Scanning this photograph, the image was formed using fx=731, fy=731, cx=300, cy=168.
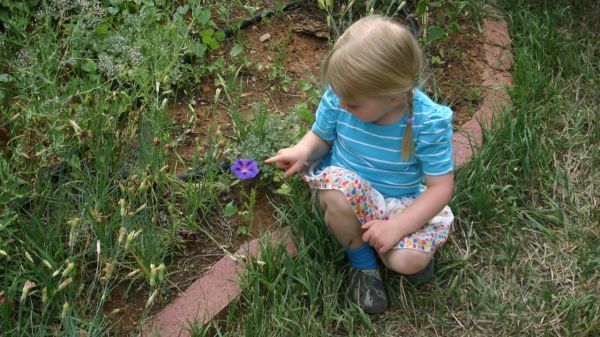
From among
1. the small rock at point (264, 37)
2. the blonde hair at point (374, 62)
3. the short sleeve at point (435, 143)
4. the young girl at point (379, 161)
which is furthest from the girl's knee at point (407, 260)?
the small rock at point (264, 37)

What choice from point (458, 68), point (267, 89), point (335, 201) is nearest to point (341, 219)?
point (335, 201)

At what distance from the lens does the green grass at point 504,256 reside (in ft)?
7.38

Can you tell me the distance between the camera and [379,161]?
7.42 feet

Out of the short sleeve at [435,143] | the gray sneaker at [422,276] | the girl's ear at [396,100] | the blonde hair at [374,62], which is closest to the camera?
the blonde hair at [374,62]

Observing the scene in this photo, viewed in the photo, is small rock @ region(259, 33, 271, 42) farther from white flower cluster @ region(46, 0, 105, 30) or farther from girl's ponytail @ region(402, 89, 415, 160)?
girl's ponytail @ region(402, 89, 415, 160)

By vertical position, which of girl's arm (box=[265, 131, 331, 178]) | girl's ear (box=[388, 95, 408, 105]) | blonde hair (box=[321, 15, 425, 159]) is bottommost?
girl's arm (box=[265, 131, 331, 178])

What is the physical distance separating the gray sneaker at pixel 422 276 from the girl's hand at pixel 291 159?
0.51 m

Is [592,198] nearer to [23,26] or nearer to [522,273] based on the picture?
[522,273]

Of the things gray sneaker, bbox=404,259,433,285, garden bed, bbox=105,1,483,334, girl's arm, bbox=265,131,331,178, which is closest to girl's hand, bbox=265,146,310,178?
girl's arm, bbox=265,131,331,178

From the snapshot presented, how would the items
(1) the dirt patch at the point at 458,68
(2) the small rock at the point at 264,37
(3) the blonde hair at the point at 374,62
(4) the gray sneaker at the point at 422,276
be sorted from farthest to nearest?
(2) the small rock at the point at 264,37
(1) the dirt patch at the point at 458,68
(4) the gray sneaker at the point at 422,276
(3) the blonde hair at the point at 374,62

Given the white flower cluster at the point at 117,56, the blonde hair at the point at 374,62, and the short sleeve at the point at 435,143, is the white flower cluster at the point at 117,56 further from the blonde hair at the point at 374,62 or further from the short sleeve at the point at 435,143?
the short sleeve at the point at 435,143

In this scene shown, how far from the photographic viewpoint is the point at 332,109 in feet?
7.43

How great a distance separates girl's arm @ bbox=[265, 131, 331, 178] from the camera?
2307mm

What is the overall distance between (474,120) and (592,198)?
0.53 metres
